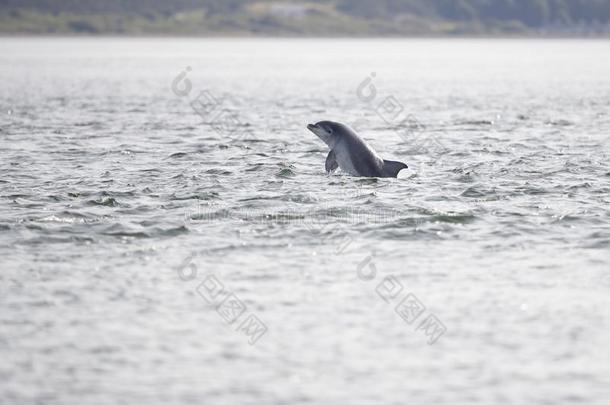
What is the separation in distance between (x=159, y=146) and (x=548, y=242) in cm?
1924

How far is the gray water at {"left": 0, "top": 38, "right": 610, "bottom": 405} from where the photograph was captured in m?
12.5

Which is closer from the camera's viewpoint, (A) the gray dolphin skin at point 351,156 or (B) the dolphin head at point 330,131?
(A) the gray dolphin skin at point 351,156

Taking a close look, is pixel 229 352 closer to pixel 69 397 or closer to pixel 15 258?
pixel 69 397

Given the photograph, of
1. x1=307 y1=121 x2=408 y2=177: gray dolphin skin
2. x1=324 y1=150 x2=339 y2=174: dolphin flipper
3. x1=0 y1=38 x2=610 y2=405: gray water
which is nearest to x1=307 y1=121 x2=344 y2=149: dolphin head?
x1=307 y1=121 x2=408 y2=177: gray dolphin skin

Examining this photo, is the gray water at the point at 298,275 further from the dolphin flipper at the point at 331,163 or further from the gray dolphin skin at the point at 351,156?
the gray dolphin skin at the point at 351,156

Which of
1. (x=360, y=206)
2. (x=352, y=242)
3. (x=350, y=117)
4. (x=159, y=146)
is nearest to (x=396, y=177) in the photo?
(x=360, y=206)

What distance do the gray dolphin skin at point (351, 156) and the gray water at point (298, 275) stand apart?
87 cm

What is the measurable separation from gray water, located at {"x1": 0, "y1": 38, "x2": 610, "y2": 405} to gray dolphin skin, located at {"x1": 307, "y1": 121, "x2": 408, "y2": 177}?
0.87 m

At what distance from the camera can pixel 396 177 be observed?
1075 inches

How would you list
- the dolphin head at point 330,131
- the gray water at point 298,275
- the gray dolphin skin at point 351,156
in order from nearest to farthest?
the gray water at point 298,275 < the gray dolphin skin at point 351,156 < the dolphin head at point 330,131

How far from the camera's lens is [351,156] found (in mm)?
27391

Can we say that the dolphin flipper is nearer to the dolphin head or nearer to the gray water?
the dolphin head

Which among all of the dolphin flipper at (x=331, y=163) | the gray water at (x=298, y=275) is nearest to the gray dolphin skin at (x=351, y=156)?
the dolphin flipper at (x=331, y=163)

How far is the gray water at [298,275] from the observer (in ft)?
41.0
